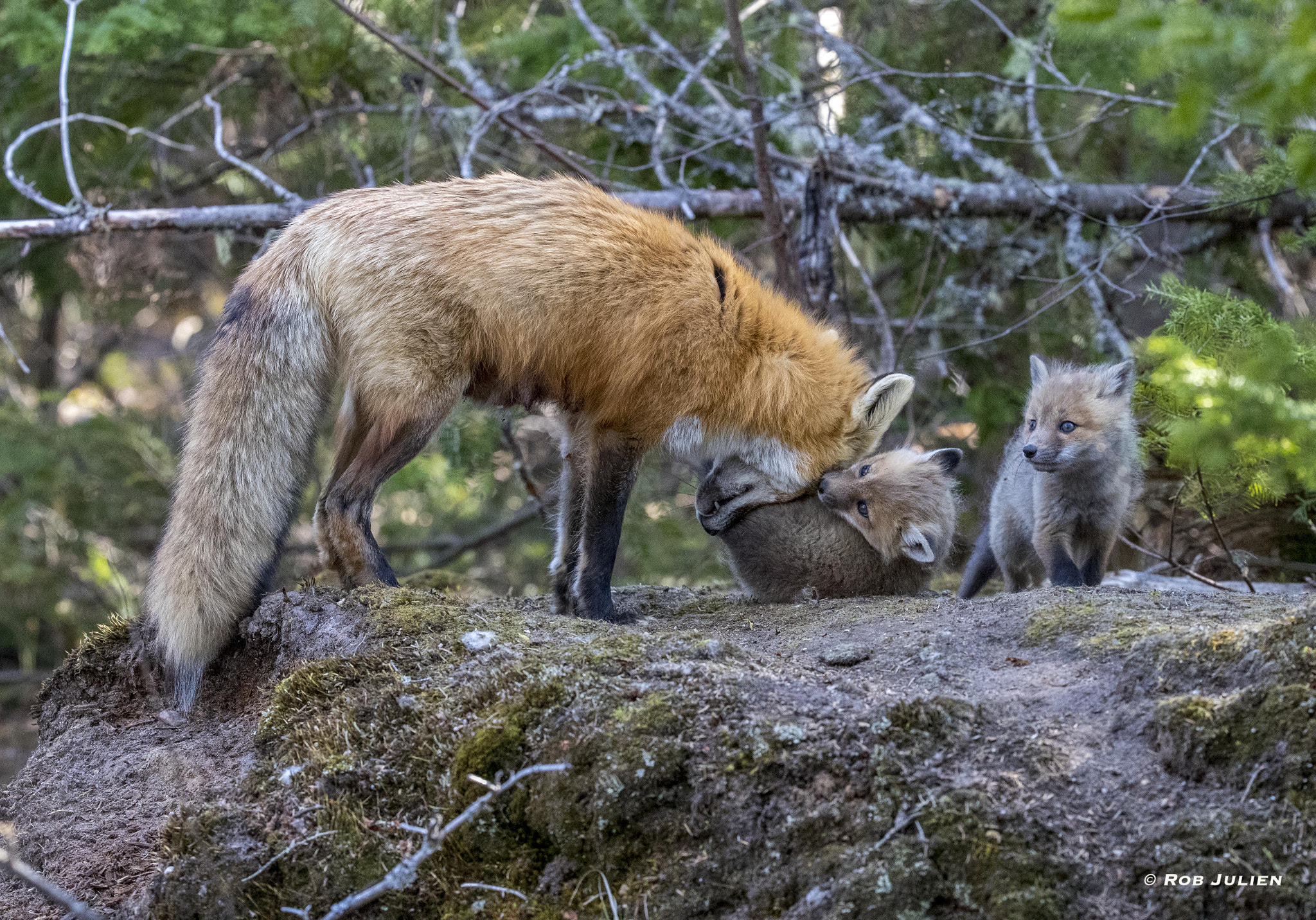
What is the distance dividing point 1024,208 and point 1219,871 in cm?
609

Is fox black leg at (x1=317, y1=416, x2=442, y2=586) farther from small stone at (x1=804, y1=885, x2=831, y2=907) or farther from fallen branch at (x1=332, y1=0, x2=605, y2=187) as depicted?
small stone at (x1=804, y1=885, x2=831, y2=907)

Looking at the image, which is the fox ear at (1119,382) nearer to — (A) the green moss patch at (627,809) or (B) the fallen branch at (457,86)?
(A) the green moss patch at (627,809)

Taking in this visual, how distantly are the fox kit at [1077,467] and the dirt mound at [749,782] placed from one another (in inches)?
42.2

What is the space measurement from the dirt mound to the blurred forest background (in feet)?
8.74

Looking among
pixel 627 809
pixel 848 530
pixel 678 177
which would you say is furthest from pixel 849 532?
pixel 678 177

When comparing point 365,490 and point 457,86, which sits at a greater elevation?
point 457,86

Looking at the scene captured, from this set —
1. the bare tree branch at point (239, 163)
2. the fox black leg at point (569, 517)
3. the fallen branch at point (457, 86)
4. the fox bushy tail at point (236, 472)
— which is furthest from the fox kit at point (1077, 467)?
the bare tree branch at point (239, 163)

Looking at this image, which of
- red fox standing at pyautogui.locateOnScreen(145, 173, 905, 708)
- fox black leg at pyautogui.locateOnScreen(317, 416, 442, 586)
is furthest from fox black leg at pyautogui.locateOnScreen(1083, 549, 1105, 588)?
fox black leg at pyautogui.locateOnScreen(317, 416, 442, 586)

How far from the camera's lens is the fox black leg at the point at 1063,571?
4785 millimetres

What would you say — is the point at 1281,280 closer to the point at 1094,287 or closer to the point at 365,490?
the point at 1094,287

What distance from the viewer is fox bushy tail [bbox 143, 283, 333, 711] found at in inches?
163

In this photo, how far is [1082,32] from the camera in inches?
101

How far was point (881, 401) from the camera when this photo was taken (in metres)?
5.19

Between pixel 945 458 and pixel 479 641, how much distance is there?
289 centimetres
